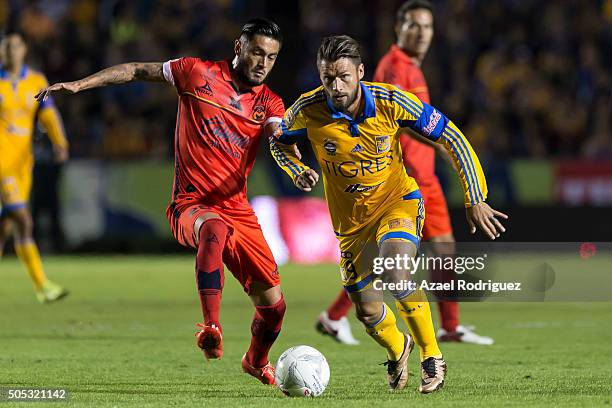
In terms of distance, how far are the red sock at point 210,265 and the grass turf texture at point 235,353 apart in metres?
0.52

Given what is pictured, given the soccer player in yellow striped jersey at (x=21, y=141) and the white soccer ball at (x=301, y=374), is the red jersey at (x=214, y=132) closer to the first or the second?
the white soccer ball at (x=301, y=374)

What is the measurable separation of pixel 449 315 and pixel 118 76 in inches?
142

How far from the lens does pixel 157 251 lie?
1959 cm

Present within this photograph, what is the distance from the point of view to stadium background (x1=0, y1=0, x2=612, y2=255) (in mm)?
18656

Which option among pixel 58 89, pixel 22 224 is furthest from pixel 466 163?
pixel 22 224

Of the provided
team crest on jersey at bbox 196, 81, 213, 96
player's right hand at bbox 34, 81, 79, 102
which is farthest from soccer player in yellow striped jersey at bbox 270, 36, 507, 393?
player's right hand at bbox 34, 81, 79, 102

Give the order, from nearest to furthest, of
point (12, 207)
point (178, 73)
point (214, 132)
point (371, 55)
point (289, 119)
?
point (289, 119) → point (214, 132) → point (178, 73) → point (12, 207) → point (371, 55)

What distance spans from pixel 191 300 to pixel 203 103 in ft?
20.9

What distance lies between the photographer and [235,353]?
9258 mm

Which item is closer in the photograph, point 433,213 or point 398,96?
point 398,96

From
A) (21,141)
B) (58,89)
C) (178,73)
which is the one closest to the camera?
(58,89)

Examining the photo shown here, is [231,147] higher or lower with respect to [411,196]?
higher

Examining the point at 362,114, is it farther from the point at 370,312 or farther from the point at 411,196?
the point at 370,312

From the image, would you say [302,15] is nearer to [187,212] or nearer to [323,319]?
[323,319]
